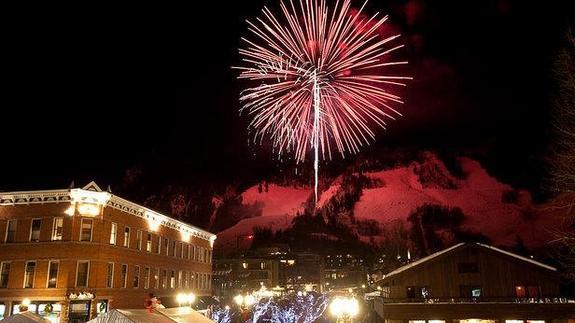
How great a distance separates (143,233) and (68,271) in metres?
8.16

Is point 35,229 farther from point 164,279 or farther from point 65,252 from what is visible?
point 164,279

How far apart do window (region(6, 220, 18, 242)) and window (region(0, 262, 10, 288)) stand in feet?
5.32

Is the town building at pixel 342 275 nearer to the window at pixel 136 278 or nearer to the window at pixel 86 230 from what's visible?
the window at pixel 136 278

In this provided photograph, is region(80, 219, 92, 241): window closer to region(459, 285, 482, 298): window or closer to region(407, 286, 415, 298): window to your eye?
region(407, 286, 415, 298): window

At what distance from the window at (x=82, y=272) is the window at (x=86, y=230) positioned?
1.53 m

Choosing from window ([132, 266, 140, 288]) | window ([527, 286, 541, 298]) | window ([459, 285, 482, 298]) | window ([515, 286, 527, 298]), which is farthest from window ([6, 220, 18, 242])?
window ([527, 286, 541, 298])

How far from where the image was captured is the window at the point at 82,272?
3100 cm

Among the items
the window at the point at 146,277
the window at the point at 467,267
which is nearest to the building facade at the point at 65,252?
the window at the point at 146,277

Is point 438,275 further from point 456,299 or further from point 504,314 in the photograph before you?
point 504,314

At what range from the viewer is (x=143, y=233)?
3834 centimetres

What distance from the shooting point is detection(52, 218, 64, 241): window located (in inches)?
1241

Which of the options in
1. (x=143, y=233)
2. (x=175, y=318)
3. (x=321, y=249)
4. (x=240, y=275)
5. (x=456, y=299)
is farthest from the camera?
(x=321, y=249)

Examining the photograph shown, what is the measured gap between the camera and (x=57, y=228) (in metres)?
31.7

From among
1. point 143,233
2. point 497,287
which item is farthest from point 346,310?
point 143,233
